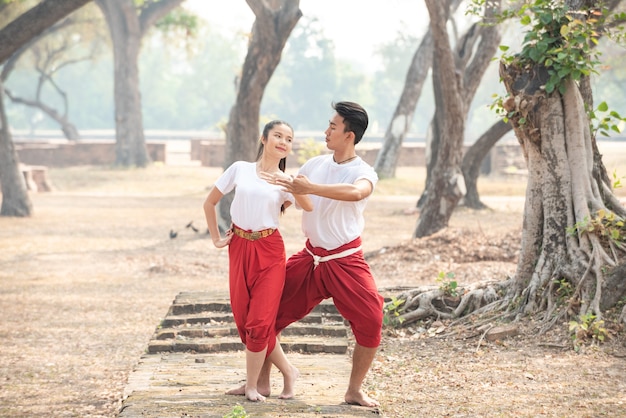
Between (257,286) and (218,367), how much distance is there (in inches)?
44.9

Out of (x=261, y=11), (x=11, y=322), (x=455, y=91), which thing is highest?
(x=261, y=11)

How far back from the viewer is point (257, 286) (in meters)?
4.20

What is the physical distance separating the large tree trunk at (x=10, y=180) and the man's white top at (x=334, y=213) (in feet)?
41.0

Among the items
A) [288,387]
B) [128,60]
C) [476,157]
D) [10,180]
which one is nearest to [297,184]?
[288,387]

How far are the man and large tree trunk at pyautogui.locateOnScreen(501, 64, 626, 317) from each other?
7.32ft

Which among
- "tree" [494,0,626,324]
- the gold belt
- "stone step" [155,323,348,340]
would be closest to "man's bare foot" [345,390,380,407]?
the gold belt

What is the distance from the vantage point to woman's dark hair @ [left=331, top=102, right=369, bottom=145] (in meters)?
4.18

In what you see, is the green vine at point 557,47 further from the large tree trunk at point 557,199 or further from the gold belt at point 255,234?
the gold belt at point 255,234

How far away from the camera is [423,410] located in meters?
4.66

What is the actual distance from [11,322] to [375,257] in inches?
183

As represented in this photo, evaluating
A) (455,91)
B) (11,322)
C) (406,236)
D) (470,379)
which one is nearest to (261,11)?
(455,91)

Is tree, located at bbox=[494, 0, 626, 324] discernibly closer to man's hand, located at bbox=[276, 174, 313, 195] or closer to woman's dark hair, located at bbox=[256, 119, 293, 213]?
woman's dark hair, located at bbox=[256, 119, 293, 213]

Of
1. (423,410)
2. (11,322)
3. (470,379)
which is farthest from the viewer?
(11,322)

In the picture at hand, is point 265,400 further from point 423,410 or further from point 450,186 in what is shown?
point 450,186
